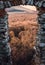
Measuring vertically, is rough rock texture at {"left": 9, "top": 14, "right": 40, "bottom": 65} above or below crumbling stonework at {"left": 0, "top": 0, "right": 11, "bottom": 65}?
below

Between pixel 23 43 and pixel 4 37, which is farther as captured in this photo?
pixel 23 43

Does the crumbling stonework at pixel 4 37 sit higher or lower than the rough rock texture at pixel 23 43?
higher

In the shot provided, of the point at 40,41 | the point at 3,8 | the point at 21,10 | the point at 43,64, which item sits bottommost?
the point at 21,10

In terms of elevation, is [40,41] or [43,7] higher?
[43,7]

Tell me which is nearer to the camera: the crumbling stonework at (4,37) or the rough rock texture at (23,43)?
the crumbling stonework at (4,37)

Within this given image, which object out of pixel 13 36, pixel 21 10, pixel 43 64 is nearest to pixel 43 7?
pixel 43 64

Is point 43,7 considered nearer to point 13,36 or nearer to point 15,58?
point 15,58

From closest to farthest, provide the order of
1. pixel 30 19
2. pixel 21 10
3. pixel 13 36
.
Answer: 1. pixel 13 36
2. pixel 30 19
3. pixel 21 10

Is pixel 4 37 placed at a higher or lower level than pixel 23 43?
higher

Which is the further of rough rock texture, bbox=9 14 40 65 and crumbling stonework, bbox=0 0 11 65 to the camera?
rough rock texture, bbox=9 14 40 65

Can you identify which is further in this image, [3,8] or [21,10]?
[21,10]

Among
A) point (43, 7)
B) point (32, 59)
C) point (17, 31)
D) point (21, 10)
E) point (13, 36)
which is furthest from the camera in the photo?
point (21, 10)
